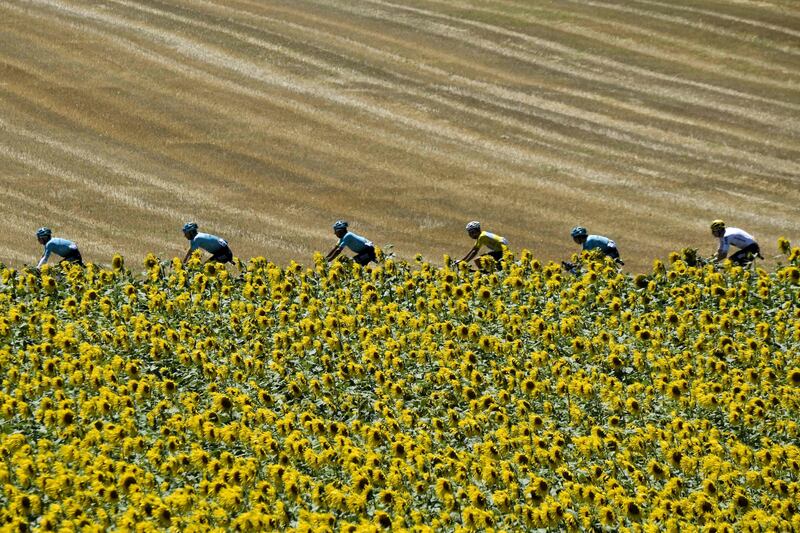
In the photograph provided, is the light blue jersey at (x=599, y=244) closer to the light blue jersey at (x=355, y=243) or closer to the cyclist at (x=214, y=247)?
the light blue jersey at (x=355, y=243)

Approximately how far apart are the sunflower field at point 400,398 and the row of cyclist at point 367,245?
52 cm

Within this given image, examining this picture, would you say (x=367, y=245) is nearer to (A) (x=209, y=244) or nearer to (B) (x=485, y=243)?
(B) (x=485, y=243)

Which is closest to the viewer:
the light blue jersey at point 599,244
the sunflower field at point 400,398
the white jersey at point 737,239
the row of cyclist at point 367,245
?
the sunflower field at point 400,398

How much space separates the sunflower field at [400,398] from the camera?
12.5 meters

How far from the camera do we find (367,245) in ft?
71.8

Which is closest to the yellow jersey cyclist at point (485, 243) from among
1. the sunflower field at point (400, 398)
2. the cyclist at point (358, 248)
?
the sunflower field at point (400, 398)

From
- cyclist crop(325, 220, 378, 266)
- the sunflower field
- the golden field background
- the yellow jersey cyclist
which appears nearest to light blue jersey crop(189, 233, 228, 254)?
the sunflower field

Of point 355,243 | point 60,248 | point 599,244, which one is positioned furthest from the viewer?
point 599,244

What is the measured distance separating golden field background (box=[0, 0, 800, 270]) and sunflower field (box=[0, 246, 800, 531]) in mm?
6494

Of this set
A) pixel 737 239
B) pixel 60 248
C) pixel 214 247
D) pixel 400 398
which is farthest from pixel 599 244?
pixel 60 248

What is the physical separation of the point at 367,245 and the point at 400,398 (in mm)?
6206

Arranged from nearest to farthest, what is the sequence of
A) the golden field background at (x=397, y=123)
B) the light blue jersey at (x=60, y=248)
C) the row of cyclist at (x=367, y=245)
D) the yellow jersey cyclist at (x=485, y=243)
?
1. the light blue jersey at (x=60, y=248)
2. the row of cyclist at (x=367, y=245)
3. the yellow jersey cyclist at (x=485, y=243)
4. the golden field background at (x=397, y=123)

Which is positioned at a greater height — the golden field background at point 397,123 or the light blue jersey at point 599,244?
the golden field background at point 397,123

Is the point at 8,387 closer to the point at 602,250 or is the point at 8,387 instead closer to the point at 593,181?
the point at 602,250
